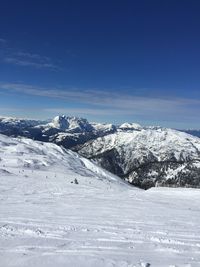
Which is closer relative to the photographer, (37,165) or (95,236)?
(95,236)

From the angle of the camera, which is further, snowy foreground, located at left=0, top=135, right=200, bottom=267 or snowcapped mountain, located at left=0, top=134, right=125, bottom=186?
snowcapped mountain, located at left=0, top=134, right=125, bottom=186

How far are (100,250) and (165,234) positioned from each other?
171 inches

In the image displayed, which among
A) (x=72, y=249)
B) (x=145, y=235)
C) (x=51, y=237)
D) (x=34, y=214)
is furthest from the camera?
(x=34, y=214)

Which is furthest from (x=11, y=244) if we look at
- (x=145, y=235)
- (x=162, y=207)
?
(x=162, y=207)

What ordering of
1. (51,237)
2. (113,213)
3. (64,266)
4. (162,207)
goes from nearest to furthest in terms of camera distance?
(64,266) < (51,237) < (113,213) < (162,207)

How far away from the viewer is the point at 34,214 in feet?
64.7

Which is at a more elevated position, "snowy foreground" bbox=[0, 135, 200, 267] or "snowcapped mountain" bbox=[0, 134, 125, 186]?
"snowy foreground" bbox=[0, 135, 200, 267]

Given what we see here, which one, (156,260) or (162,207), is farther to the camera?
(162,207)

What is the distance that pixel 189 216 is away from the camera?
22625 millimetres

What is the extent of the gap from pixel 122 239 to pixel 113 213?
694 centimetres

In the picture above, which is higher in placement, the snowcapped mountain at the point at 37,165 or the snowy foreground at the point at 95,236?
the snowy foreground at the point at 95,236

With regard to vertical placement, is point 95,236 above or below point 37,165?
above

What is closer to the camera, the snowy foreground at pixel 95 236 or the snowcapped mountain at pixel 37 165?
the snowy foreground at pixel 95 236

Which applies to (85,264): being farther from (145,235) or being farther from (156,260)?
(145,235)
